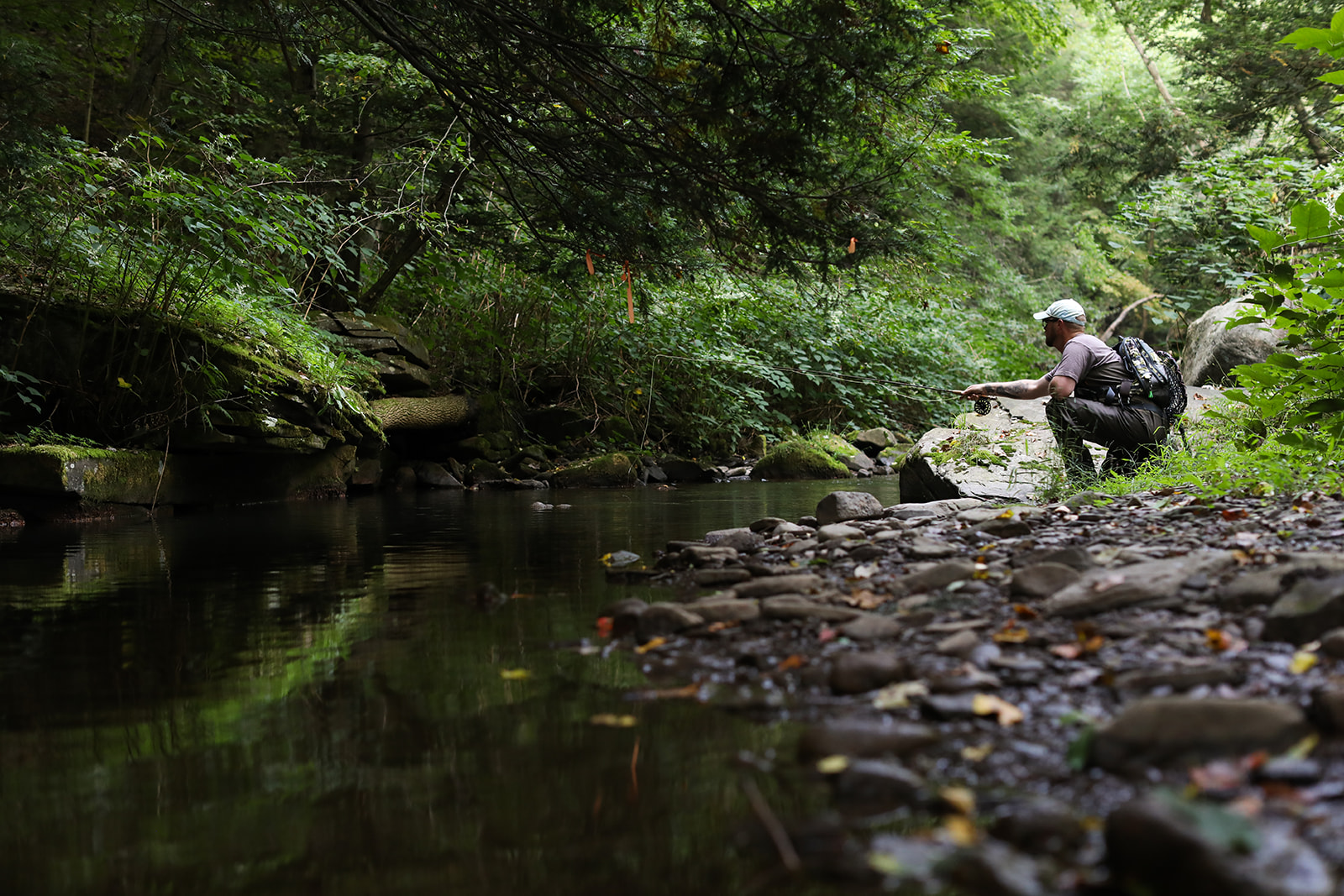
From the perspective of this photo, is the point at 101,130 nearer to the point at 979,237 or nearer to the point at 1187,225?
the point at 1187,225

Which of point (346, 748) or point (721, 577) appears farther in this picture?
point (721, 577)

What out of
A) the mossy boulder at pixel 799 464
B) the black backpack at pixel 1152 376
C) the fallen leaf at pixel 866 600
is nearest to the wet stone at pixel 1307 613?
the fallen leaf at pixel 866 600

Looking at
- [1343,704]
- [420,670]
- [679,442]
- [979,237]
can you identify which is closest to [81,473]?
[420,670]

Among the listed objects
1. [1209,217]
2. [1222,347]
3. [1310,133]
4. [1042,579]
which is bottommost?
[1042,579]

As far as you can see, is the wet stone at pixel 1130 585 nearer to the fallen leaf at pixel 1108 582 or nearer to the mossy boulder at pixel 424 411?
the fallen leaf at pixel 1108 582

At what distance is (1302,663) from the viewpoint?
1.95m

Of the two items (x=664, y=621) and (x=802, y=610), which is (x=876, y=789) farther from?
(x=664, y=621)

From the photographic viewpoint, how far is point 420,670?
8.80 feet

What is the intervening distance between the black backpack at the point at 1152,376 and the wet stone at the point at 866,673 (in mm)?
4709

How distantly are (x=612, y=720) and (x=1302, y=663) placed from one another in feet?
4.68

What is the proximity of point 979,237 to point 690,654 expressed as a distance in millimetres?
23223

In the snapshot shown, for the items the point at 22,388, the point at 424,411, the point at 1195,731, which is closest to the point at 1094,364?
the point at 1195,731

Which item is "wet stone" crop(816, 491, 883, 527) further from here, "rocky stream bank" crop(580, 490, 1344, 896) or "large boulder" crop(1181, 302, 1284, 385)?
"large boulder" crop(1181, 302, 1284, 385)

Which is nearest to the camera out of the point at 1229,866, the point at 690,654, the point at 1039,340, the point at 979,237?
the point at 1229,866
